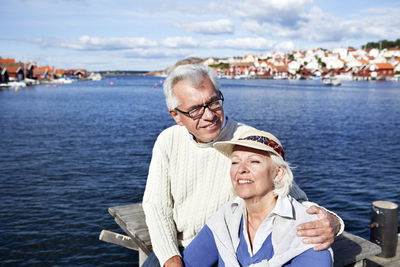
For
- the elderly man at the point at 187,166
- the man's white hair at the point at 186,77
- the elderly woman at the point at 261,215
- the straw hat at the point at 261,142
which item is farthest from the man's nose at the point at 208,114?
the straw hat at the point at 261,142

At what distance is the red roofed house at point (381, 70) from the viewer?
124 metres

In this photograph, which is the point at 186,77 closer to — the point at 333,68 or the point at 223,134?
the point at 223,134

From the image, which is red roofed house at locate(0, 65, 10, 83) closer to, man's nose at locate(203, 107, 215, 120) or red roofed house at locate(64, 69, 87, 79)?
red roofed house at locate(64, 69, 87, 79)

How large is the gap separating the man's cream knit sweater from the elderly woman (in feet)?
1.33

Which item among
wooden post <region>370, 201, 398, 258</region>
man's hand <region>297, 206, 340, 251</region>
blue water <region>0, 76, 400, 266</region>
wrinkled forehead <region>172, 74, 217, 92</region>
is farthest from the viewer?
blue water <region>0, 76, 400, 266</region>

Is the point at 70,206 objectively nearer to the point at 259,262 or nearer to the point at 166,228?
the point at 166,228

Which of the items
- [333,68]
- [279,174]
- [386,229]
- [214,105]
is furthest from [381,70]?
[279,174]

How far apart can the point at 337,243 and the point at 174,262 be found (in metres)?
1.32

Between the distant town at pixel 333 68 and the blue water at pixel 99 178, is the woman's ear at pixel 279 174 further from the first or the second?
the distant town at pixel 333 68

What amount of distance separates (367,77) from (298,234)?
137245mm

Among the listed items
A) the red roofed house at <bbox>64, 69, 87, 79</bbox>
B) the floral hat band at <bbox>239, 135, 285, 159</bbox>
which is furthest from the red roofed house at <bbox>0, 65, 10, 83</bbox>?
the floral hat band at <bbox>239, 135, 285, 159</bbox>

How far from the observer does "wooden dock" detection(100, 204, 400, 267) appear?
9.27 ft

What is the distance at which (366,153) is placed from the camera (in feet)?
58.3

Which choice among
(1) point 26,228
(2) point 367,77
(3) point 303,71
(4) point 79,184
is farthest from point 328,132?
(3) point 303,71
